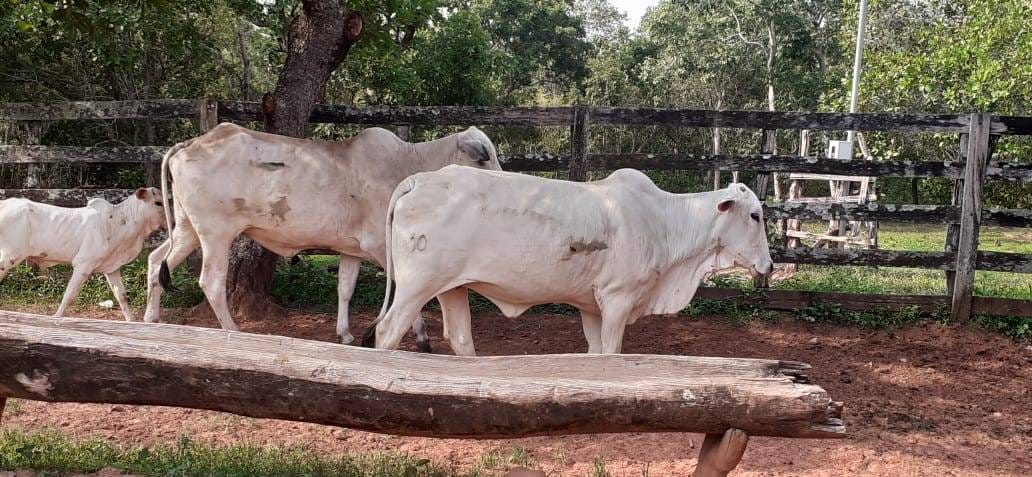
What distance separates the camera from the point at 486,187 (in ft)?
16.7

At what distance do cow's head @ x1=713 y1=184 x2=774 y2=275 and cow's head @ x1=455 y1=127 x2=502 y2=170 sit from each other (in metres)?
1.84

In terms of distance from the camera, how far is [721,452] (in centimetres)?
355

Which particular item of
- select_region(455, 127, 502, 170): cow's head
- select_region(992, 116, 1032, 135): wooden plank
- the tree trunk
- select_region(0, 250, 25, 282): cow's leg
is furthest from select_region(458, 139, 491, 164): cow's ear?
select_region(992, 116, 1032, 135): wooden plank

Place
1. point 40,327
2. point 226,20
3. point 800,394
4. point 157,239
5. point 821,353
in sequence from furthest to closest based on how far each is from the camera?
point 226,20 < point 157,239 < point 821,353 < point 40,327 < point 800,394

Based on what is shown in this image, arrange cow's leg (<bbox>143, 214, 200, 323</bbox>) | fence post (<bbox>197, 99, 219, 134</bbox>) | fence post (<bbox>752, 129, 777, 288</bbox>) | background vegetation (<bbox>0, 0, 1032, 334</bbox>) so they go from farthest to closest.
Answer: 1. background vegetation (<bbox>0, 0, 1032, 334</bbox>)
2. fence post (<bbox>752, 129, 777, 288</bbox>)
3. fence post (<bbox>197, 99, 219, 134</bbox>)
4. cow's leg (<bbox>143, 214, 200, 323</bbox>)

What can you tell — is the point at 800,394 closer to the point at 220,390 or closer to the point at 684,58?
the point at 220,390

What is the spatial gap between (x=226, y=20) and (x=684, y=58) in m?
16.2

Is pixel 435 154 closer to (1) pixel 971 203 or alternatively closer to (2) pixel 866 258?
(2) pixel 866 258

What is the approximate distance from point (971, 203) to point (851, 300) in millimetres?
1319

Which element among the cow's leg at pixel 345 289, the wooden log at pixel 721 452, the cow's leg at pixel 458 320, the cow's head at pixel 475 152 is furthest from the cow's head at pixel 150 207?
the wooden log at pixel 721 452

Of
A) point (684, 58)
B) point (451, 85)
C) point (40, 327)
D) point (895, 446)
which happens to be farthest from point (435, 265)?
point (684, 58)

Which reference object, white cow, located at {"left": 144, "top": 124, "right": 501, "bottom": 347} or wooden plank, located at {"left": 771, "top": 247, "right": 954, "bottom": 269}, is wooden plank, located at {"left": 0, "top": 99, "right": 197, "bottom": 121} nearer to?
white cow, located at {"left": 144, "top": 124, "right": 501, "bottom": 347}

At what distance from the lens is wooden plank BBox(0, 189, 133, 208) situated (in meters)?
7.79

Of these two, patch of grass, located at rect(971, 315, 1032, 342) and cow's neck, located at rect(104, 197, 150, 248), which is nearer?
cow's neck, located at rect(104, 197, 150, 248)
